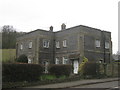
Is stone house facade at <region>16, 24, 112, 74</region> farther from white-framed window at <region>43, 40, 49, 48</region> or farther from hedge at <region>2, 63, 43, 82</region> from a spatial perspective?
hedge at <region>2, 63, 43, 82</region>

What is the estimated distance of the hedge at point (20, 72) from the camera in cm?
1352

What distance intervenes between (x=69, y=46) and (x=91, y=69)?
740 centimetres

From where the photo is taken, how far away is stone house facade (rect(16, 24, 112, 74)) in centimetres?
2667

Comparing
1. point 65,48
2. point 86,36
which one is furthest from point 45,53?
point 86,36

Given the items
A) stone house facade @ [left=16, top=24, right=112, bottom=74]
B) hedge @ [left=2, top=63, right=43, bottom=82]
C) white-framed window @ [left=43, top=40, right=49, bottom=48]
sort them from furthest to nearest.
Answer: white-framed window @ [left=43, top=40, right=49, bottom=48]
stone house facade @ [left=16, top=24, right=112, bottom=74]
hedge @ [left=2, top=63, right=43, bottom=82]

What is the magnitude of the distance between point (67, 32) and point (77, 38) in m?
2.89

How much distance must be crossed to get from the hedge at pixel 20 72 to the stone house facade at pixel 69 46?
37.9 ft

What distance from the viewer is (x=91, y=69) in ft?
71.9

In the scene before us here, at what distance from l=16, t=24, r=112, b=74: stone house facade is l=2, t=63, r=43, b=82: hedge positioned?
1154cm

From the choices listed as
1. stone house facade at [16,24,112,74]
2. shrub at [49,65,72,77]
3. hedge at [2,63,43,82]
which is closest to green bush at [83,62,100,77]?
shrub at [49,65,72,77]

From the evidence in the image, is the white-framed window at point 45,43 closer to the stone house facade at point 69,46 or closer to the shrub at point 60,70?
the stone house facade at point 69,46

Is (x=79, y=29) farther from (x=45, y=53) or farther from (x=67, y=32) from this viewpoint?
(x=45, y=53)

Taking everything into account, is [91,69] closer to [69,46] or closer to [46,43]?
[69,46]

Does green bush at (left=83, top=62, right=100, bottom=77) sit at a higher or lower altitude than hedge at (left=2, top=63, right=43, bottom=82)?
lower
